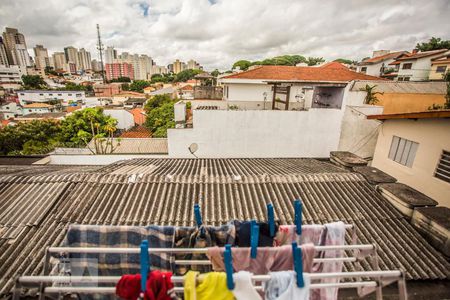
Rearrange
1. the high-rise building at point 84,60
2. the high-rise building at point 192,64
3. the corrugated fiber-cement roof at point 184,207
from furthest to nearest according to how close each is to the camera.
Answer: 1. the high-rise building at point 84,60
2. the high-rise building at point 192,64
3. the corrugated fiber-cement roof at point 184,207

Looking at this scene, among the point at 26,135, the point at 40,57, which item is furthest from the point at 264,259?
the point at 40,57

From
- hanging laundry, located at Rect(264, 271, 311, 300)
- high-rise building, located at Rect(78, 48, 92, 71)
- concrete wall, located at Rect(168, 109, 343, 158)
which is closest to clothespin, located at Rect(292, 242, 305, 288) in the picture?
hanging laundry, located at Rect(264, 271, 311, 300)

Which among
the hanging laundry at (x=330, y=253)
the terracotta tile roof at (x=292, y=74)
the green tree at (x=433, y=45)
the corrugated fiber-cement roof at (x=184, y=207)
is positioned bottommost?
the corrugated fiber-cement roof at (x=184, y=207)

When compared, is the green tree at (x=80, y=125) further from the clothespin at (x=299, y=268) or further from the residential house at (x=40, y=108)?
the residential house at (x=40, y=108)

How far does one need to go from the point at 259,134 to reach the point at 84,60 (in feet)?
749

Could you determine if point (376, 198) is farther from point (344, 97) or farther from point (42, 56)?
point (42, 56)

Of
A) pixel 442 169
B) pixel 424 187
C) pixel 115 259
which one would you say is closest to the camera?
pixel 115 259

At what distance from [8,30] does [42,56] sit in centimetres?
2929

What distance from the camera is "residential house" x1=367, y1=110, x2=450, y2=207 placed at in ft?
25.5

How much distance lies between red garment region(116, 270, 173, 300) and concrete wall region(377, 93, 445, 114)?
856 inches

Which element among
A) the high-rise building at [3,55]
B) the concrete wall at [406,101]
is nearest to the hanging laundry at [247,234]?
the concrete wall at [406,101]

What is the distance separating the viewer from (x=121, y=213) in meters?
4.86

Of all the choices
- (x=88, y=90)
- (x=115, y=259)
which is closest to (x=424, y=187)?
(x=115, y=259)

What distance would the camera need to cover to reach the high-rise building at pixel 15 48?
13429 centimetres
